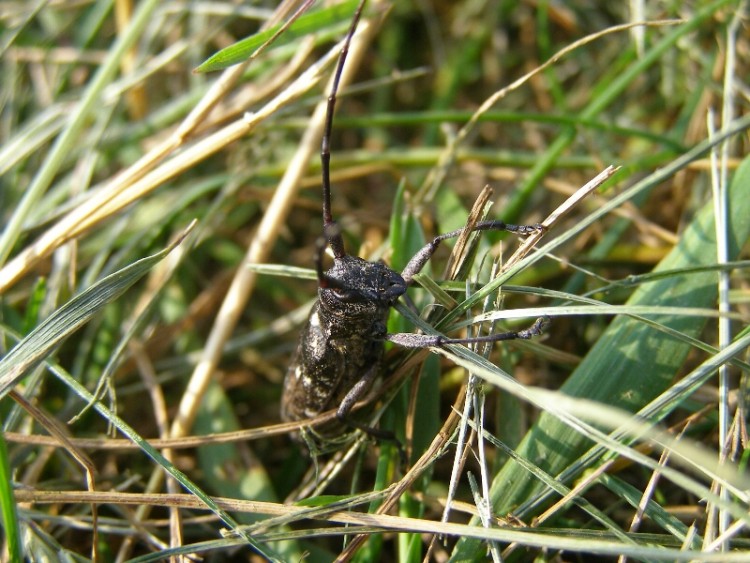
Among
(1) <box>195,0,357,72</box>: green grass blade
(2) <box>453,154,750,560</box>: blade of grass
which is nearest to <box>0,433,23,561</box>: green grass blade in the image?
(2) <box>453,154,750,560</box>: blade of grass

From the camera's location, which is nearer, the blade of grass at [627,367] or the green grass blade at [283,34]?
the blade of grass at [627,367]

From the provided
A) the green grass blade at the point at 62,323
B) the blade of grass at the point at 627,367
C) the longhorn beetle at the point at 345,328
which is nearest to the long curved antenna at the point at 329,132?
the longhorn beetle at the point at 345,328

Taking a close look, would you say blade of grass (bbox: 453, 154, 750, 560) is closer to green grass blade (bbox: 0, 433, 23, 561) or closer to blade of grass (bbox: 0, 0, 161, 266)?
green grass blade (bbox: 0, 433, 23, 561)

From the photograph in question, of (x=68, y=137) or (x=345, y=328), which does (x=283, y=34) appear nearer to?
(x=68, y=137)

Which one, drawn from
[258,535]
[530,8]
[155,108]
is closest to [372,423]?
[258,535]

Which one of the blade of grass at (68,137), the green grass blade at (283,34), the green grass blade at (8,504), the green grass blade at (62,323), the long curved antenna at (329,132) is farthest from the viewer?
the blade of grass at (68,137)

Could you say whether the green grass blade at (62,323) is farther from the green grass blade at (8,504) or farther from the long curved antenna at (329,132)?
the long curved antenna at (329,132)

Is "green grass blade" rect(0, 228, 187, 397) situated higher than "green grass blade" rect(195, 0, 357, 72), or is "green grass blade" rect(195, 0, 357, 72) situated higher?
"green grass blade" rect(195, 0, 357, 72)

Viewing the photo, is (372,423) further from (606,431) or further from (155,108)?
(155,108)

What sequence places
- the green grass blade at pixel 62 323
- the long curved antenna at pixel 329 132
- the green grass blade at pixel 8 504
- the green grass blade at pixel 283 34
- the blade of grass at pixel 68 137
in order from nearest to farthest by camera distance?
the green grass blade at pixel 8 504 → the green grass blade at pixel 62 323 → the long curved antenna at pixel 329 132 → the green grass blade at pixel 283 34 → the blade of grass at pixel 68 137
